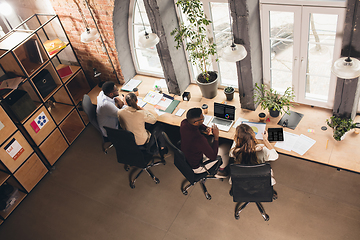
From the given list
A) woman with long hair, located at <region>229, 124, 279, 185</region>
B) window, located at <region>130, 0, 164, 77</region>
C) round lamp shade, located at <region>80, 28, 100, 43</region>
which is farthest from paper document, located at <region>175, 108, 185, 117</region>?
round lamp shade, located at <region>80, 28, 100, 43</region>

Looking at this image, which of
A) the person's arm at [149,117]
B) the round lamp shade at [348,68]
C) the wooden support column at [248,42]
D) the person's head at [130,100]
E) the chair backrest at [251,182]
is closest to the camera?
the round lamp shade at [348,68]

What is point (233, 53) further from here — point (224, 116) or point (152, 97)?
point (152, 97)

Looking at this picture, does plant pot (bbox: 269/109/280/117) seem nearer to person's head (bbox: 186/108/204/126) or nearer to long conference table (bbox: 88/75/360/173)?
A: long conference table (bbox: 88/75/360/173)

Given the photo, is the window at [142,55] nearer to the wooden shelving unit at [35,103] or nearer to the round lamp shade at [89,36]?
the round lamp shade at [89,36]

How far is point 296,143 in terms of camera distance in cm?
396

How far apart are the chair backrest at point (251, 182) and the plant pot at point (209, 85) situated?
1772 mm

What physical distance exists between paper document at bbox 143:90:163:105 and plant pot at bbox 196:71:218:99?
31.9 inches

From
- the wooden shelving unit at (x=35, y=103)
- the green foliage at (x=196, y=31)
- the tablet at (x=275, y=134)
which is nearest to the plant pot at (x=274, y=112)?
the tablet at (x=275, y=134)

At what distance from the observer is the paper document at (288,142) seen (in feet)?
12.9

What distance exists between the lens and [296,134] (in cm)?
409

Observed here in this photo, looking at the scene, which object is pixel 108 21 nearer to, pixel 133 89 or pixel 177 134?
pixel 133 89

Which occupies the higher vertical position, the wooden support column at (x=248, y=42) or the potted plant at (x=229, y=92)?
the wooden support column at (x=248, y=42)

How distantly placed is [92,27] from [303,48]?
348 centimetres

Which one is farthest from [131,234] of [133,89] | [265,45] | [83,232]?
[265,45]
